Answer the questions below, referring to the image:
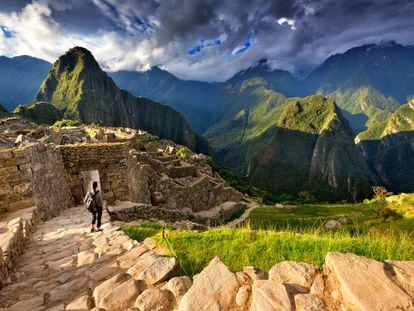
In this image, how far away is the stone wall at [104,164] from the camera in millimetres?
14133

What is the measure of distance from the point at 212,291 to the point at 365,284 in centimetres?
184

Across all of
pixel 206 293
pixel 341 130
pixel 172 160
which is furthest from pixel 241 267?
pixel 341 130

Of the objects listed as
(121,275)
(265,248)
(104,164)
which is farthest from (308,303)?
(104,164)

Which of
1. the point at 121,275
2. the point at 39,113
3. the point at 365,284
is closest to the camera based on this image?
the point at 365,284

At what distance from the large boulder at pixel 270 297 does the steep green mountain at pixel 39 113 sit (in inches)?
Result: 4846

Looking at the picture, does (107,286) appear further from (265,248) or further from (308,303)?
(308,303)

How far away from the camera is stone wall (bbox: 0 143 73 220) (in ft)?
34.0

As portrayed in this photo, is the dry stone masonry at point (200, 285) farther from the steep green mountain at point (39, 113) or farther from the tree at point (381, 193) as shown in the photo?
the steep green mountain at point (39, 113)

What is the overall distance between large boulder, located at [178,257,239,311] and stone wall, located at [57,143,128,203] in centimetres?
1036

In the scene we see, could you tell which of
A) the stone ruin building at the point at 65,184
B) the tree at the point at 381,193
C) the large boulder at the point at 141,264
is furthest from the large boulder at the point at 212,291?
the tree at the point at 381,193

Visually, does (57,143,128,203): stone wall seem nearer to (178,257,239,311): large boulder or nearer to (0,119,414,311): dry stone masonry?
(0,119,414,311): dry stone masonry

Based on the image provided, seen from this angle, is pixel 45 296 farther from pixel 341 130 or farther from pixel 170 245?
pixel 341 130

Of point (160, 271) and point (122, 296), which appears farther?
point (160, 271)

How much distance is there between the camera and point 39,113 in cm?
12019
